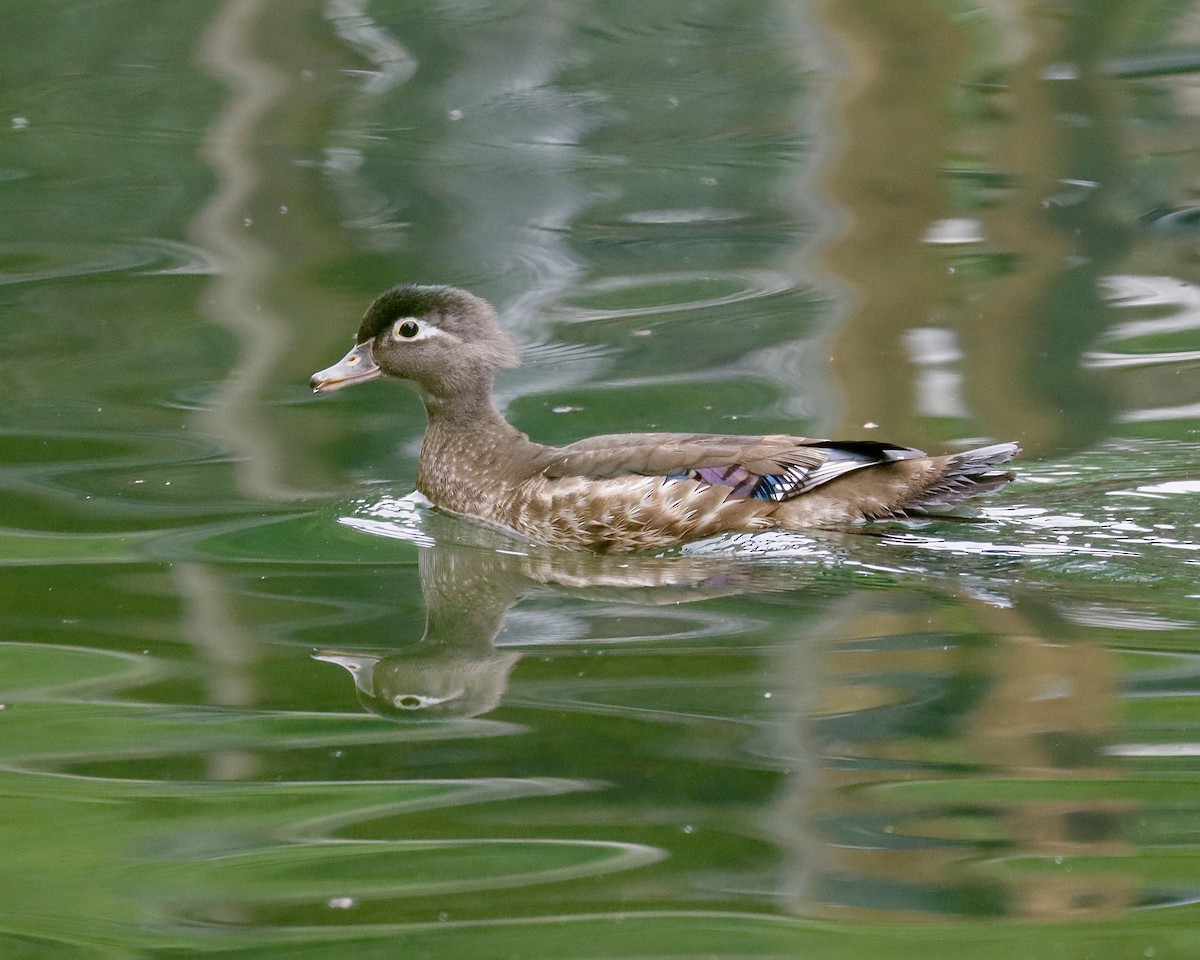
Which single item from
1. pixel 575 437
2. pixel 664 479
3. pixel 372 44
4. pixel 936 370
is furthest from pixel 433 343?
pixel 372 44

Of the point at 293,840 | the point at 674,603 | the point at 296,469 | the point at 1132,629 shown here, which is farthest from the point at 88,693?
the point at 1132,629

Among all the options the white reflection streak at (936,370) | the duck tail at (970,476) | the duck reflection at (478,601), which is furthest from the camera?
the white reflection streak at (936,370)

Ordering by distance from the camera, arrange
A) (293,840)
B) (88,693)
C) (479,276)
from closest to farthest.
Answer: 1. (293,840)
2. (88,693)
3. (479,276)

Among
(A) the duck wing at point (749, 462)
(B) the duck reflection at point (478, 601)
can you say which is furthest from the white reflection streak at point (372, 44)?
(A) the duck wing at point (749, 462)

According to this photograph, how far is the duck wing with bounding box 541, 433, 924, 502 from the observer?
7355 millimetres

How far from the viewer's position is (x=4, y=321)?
10.8 metres

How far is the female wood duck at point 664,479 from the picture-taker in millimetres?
7383

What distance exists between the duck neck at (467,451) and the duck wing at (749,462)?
1.86 feet

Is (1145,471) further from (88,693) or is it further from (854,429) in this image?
(88,693)

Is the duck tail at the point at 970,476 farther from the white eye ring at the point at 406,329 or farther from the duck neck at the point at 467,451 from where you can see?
the white eye ring at the point at 406,329

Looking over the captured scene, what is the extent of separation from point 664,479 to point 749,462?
349mm

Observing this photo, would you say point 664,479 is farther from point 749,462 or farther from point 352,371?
point 352,371

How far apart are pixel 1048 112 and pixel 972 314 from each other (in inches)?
127

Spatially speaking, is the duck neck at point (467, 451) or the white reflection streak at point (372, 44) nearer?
the duck neck at point (467, 451)
